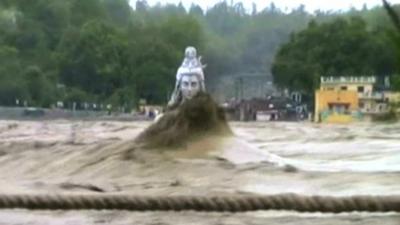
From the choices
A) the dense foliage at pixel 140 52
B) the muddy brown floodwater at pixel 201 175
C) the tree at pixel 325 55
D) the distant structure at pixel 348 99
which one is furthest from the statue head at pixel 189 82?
the tree at pixel 325 55

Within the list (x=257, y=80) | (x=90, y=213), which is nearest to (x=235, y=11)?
(x=257, y=80)

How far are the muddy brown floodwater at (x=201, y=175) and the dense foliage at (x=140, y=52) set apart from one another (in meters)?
25.4

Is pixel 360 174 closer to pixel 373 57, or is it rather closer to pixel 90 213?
pixel 90 213

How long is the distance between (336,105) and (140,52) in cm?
1246

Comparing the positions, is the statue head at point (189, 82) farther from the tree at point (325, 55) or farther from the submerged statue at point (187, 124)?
the tree at point (325, 55)

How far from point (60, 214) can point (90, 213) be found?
0.42ft

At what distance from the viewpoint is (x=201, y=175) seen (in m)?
8.91

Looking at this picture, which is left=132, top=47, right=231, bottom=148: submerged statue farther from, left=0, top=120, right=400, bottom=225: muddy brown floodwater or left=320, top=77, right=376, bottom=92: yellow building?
left=320, top=77, right=376, bottom=92: yellow building

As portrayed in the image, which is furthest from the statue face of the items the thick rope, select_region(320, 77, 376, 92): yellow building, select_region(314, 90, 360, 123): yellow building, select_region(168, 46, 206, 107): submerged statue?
select_region(320, 77, 376, 92): yellow building

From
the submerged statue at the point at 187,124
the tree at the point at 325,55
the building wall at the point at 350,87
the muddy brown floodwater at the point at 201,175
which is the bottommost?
the muddy brown floodwater at the point at 201,175

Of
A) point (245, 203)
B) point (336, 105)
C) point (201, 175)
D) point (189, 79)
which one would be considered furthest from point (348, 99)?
point (245, 203)

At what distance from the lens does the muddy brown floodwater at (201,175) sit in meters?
5.13

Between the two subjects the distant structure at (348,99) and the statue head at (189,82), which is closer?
the statue head at (189,82)

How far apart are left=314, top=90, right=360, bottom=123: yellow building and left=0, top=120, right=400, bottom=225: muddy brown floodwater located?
2013 cm
